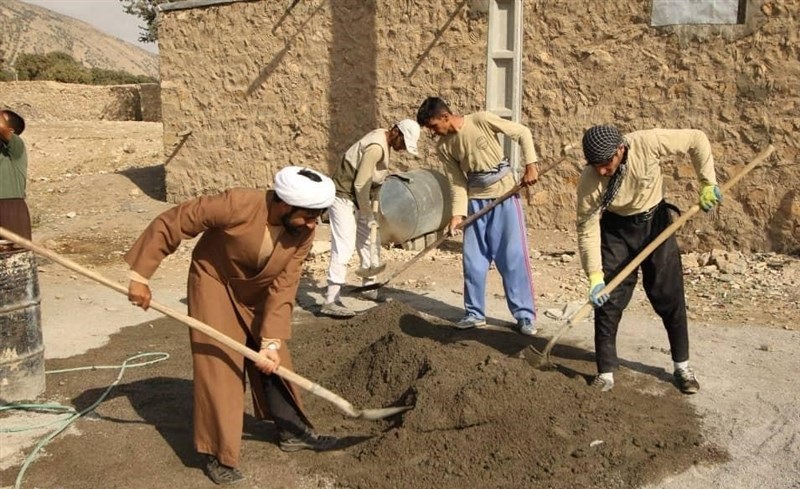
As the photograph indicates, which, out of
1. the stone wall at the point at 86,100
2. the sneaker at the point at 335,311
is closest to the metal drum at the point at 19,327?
the sneaker at the point at 335,311

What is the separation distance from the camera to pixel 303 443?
13.3 ft

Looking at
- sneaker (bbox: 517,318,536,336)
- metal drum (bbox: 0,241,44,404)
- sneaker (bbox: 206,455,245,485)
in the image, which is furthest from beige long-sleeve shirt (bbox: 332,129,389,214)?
sneaker (bbox: 206,455,245,485)

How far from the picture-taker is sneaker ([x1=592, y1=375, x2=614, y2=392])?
4.59m

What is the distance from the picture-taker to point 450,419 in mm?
4109

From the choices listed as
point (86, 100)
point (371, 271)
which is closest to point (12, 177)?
point (371, 271)

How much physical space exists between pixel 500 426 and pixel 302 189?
1.59m

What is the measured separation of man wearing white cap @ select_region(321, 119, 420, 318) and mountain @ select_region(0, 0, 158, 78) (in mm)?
62022

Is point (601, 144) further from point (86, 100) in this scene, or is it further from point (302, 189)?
point (86, 100)

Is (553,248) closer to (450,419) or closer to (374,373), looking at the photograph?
(374,373)

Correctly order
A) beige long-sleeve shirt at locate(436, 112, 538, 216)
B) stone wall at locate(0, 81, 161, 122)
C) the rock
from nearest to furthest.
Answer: beige long-sleeve shirt at locate(436, 112, 538, 216), the rock, stone wall at locate(0, 81, 161, 122)

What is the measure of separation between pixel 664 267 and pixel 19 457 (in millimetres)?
3553

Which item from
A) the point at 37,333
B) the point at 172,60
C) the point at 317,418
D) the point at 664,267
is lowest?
the point at 317,418

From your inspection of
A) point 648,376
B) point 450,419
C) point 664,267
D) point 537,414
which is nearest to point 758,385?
point 648,376

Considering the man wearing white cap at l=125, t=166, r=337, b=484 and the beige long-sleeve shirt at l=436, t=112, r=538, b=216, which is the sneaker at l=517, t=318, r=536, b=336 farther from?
the man wearing white cap at l=125, t=166, r=337, b=484
